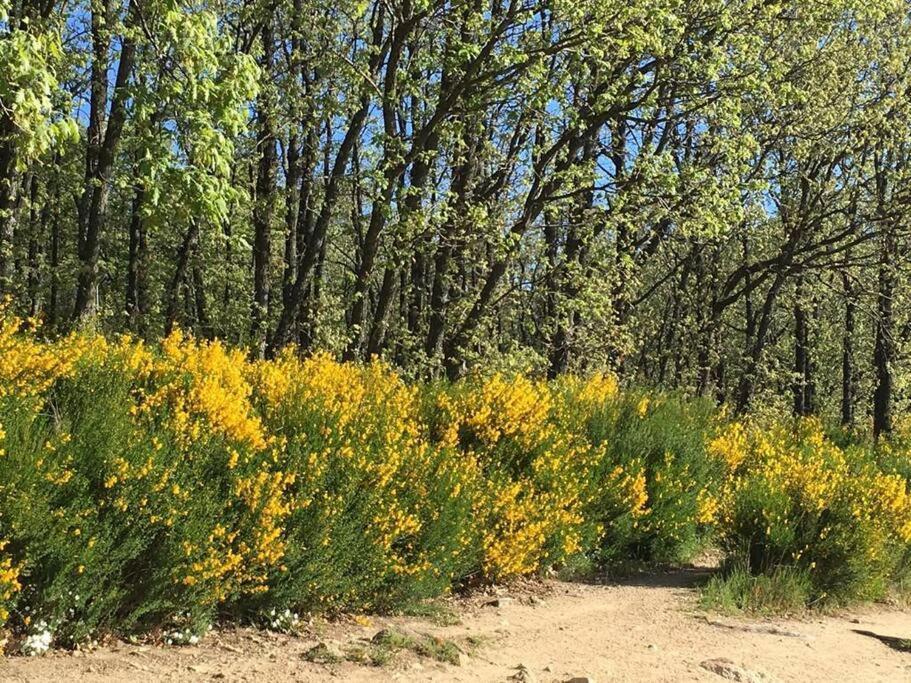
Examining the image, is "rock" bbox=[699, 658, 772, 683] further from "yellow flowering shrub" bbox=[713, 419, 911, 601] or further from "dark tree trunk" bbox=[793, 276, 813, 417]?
"dark tree trunk" bbox=[793, 276, 813, 417]

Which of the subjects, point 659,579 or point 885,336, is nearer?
point 659,579

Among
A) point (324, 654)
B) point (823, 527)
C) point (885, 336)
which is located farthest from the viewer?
point (885, 336)

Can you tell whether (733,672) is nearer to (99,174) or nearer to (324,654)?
(324,654)

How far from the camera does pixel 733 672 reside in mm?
4840

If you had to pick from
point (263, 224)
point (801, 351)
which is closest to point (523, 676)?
point (263, 224)

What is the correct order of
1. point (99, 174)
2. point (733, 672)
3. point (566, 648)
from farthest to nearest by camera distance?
point (99, 174) < point (566, 648) < point (733, 672)

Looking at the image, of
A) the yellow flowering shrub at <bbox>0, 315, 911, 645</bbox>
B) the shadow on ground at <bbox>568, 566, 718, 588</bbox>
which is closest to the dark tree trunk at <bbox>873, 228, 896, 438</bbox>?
the yellow flowering shrub at <bbox>0, 315, 911, 645</bbox>

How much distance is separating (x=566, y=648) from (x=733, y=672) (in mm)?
1031

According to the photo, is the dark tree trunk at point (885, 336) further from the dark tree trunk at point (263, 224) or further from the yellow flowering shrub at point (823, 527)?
the dark tree trunk at point (263, 224)

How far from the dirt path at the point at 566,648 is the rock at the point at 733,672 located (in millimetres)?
31

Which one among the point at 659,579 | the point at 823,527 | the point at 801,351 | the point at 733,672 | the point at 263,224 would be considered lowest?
the point at 659,579

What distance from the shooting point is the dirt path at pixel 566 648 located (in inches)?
151

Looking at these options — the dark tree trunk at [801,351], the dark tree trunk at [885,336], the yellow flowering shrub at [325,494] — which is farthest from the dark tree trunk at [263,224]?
the dark tree trunk at [885,336]

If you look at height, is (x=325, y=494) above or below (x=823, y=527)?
above
